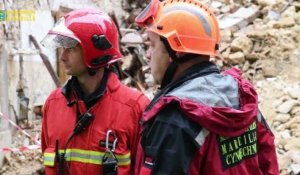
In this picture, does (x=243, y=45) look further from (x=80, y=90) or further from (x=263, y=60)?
(x=80, y=90)

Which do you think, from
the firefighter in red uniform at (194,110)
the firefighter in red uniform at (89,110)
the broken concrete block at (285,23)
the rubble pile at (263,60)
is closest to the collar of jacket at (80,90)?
the firefighter in red uniform at (89,110)

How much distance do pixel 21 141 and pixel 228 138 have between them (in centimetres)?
550

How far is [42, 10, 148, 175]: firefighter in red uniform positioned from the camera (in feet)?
8.51

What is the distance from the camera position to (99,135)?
2600 mm

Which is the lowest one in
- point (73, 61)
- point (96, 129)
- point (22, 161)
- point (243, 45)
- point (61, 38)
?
point (22, 161)

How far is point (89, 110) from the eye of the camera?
2.65 m

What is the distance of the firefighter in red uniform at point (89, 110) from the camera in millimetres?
2594

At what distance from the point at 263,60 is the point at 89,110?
20.5 feet

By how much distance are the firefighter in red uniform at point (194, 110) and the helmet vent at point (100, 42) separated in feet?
1.85

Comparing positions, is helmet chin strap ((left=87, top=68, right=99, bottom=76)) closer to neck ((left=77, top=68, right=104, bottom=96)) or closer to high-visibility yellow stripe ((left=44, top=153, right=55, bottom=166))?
neck ((left=77, top=68, right=104, bottom=96))

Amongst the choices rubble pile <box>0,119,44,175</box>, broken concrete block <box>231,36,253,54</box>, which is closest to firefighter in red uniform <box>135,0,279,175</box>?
rubble pile <box>0,119,44,175</box>

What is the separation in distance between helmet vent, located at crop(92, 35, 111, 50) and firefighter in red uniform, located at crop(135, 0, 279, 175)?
564 mm

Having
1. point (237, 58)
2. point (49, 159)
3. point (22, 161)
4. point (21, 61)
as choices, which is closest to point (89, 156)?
point (49, 159)

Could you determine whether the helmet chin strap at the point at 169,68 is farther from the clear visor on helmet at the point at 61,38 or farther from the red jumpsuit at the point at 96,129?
the clear visor on helmet at the point at 61,38
